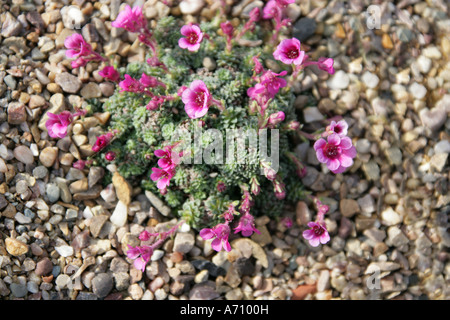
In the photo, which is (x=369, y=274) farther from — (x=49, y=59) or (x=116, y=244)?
(x=49, y=59)

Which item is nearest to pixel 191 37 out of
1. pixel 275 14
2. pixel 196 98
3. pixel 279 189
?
pixel 196 98

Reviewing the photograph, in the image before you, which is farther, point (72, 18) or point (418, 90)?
point (418, 90)

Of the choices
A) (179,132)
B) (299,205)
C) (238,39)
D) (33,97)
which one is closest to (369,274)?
(299,205)

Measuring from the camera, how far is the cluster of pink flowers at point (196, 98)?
3492 millimetres

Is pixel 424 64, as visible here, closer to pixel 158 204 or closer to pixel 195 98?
pixel 195 98

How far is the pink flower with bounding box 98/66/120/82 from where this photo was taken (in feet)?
12.9

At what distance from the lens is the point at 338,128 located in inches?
145

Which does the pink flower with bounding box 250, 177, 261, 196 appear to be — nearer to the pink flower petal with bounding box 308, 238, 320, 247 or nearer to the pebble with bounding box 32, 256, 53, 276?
the pink flower petal with bounding box 308, 238, 320, 247

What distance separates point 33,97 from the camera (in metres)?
4.00

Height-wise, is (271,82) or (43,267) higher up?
(271,82)

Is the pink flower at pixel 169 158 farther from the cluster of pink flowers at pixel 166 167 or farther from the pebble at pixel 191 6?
the pebble at pixel 191 6

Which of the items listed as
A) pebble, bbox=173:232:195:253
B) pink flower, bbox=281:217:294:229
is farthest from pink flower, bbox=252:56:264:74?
pebble, bbox=173:232:195:253

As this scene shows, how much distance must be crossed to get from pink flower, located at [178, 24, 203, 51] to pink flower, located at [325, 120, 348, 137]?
48.4 inches

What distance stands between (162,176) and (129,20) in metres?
1.34
